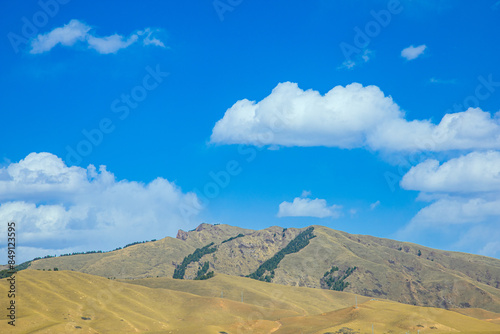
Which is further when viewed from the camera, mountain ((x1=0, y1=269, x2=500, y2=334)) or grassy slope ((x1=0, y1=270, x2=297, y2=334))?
mountain ((x1=0, y1=269, x2=500, y2=334))

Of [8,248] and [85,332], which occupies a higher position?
[8,248]

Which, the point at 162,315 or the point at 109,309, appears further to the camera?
the point at 162,315

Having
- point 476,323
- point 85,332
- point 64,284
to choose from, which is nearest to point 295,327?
point 476,323

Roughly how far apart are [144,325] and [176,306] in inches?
1489

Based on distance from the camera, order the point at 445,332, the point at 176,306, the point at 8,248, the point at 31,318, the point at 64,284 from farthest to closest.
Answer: the point at 176,306
the point at 64,284
the point at 445,332
the point at 31,318
the point at 8,248

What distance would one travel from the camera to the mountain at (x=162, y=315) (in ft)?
414

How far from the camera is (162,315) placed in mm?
159625

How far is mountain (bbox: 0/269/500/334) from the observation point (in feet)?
414

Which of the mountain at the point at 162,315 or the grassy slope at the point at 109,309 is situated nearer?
the grassy slope at the point at 109,309

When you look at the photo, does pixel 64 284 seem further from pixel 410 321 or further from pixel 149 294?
pixel 410 321

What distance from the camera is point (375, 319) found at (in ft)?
470

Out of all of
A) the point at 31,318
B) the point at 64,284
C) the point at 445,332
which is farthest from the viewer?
the point at 64,284

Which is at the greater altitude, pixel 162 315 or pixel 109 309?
pixel 109 309

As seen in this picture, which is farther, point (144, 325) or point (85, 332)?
point (144, 325)
